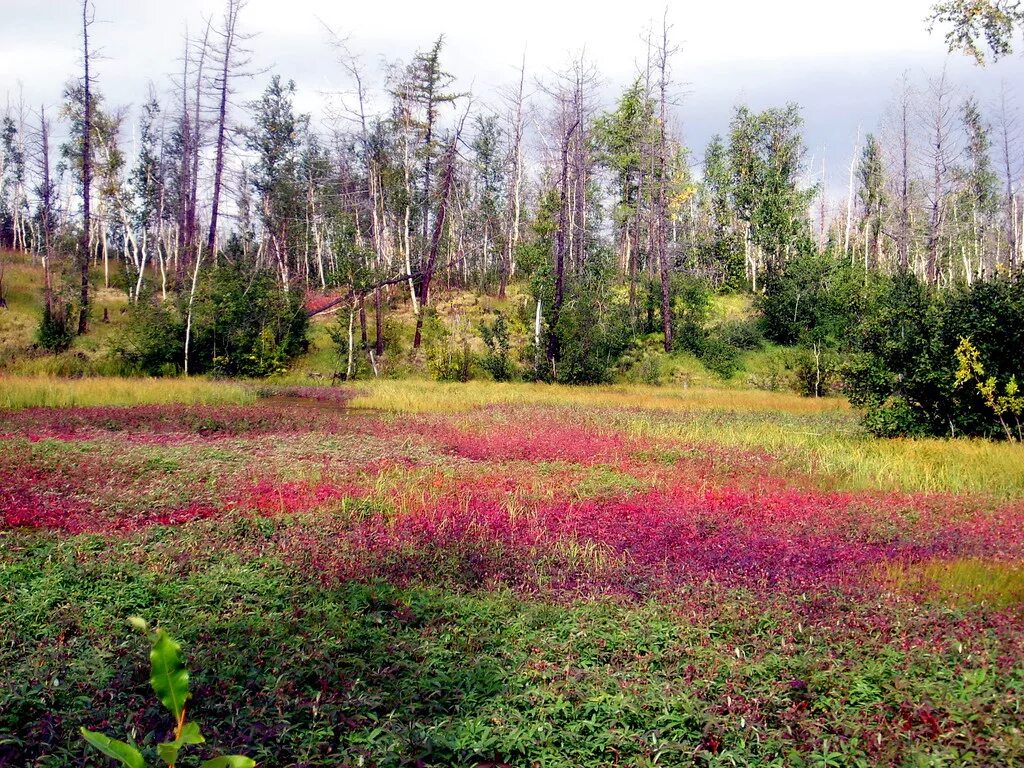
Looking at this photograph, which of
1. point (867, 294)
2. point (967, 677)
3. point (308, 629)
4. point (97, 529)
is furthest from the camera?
point (867, 294)

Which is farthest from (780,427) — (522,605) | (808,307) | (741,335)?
(808,307)

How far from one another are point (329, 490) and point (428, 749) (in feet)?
20.4

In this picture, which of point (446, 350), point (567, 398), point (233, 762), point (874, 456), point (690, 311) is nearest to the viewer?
point (233, 762)

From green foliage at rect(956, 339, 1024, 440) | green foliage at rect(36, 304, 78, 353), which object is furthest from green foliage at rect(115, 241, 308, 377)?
green foliage at rect(956, 339, 1024, 440)

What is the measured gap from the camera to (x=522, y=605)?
546cm

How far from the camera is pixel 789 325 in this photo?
3278 centimetres

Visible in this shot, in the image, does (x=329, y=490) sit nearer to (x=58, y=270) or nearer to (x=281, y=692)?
(x=281, y=692)

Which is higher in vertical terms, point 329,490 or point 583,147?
point 583,147

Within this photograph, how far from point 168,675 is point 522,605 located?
14.3ft

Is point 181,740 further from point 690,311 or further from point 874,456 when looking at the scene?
point 690,311

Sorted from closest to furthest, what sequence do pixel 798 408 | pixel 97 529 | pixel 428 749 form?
pixel 428 749, pixel 97 529, pixel 798 408

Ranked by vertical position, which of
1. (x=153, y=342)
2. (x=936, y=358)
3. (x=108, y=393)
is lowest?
(x=108, y=393)

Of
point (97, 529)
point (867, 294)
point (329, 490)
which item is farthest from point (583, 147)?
point (97, 529)

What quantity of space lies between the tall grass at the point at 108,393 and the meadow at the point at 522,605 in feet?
22.7
